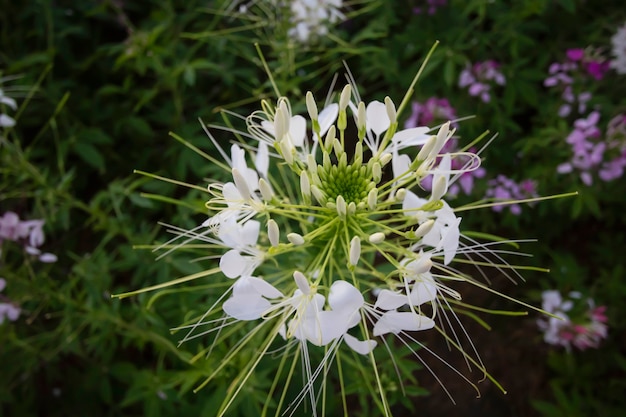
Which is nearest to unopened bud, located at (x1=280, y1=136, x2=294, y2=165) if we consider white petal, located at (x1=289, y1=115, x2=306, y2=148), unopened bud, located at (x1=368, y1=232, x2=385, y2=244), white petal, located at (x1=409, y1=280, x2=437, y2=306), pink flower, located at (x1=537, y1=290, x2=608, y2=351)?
white petal, located at (x1=289, y1=115, x2=306, y2=148)

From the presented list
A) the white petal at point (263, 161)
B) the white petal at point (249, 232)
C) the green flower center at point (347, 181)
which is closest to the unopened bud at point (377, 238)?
the green flower center at point (347, 181)

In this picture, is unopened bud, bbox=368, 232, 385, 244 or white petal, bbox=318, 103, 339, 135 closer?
unopened bud, bbox=368, 232, 385, 244

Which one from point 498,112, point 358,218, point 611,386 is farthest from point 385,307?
point 611,386

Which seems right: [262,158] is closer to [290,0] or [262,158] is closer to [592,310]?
[290,0]

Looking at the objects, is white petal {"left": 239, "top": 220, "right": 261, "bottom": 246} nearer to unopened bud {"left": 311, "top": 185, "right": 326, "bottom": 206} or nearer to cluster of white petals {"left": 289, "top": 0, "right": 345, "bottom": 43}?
unopened bud {"left": 311, "top": 185, "right": 326, "bottom": 206}

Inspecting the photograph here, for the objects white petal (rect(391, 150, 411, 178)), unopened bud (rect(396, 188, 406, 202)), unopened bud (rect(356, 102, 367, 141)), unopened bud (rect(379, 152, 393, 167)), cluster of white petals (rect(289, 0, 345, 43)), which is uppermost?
cluster of white petals (rect(289, 0, 345, 43))

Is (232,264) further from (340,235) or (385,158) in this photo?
(385,158)
